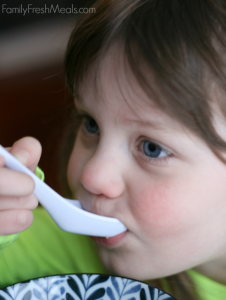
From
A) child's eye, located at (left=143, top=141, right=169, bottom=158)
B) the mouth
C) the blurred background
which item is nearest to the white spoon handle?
the mouth

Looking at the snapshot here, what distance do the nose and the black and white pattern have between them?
13cm

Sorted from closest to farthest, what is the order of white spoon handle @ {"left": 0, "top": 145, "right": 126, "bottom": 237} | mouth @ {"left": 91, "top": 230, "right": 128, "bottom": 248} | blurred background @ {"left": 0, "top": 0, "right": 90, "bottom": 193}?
white spoon handle @ {"left": 0, "top": 145, "right": 126, "bottom": 237} → mouth @ {"left": 91, "top": 230, "right": 128, "bottom": 248} → blurred background @ {"left": 0, "top": 0, "right": 90, "bottom": 193}

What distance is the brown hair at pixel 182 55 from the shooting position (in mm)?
534

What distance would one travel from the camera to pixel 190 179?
587mm

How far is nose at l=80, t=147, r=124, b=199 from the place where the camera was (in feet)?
1.92

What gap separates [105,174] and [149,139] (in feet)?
0.29

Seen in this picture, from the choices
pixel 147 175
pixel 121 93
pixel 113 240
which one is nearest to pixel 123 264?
pixel 113 240

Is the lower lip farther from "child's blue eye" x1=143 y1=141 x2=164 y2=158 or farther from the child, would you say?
"child's blue eye" x1=143 y1=141 x2=164 y2=158

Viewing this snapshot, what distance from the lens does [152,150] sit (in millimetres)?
603

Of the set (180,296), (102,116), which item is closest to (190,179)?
(102,116)

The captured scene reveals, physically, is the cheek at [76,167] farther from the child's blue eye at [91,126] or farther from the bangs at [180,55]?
the bangs at [180,55]

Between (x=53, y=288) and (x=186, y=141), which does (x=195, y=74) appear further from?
(x=53, y=288)

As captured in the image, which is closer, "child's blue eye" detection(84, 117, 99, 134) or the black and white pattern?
the black and white pattern

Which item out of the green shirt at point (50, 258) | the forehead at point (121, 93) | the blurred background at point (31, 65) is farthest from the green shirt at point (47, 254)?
the blurred background at point (31, 65)
